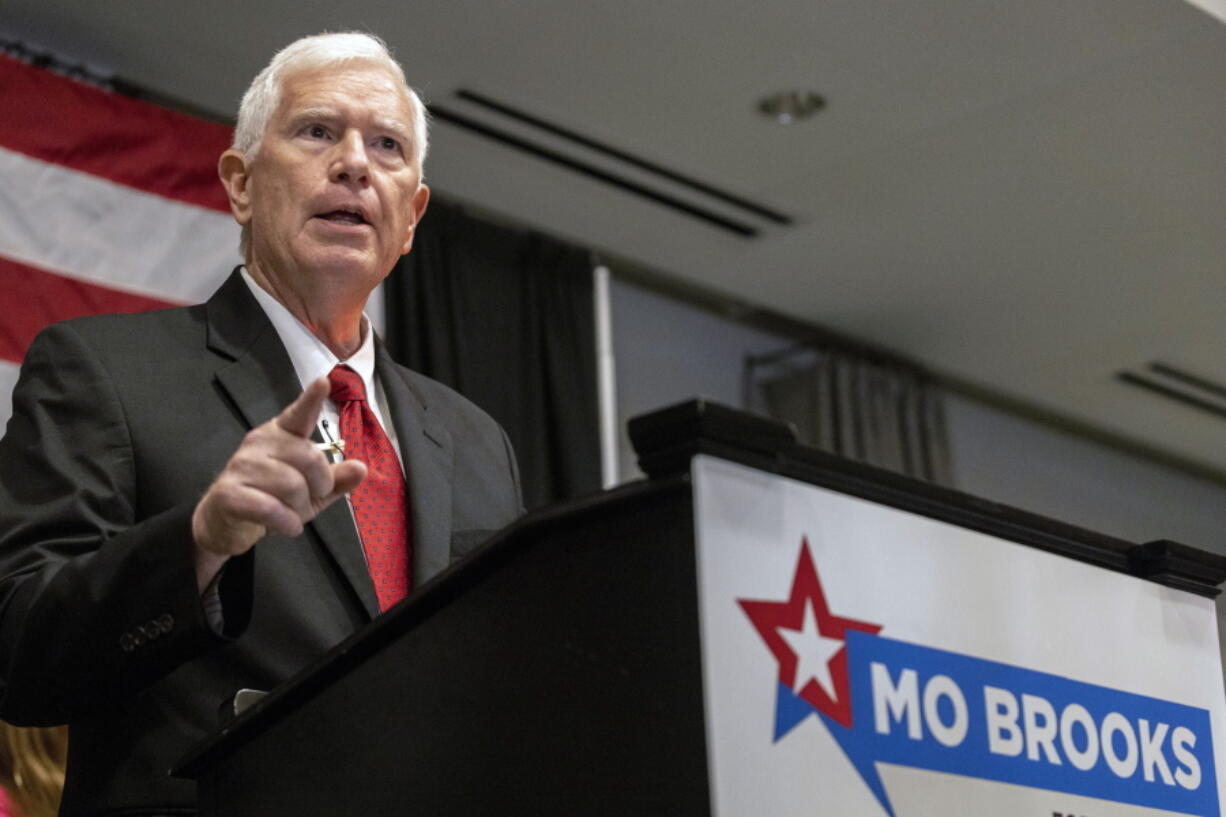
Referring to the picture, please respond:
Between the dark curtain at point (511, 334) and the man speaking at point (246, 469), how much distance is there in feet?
8.32

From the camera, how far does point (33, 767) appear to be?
2705 mm

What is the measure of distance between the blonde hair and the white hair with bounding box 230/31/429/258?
107 centimetres

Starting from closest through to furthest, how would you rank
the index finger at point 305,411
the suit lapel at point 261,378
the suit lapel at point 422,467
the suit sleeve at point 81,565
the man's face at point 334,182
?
the index finger at point 305,411 → the suit sleeve at point 81,565 → the suit lapel at point 261,378 → the suit lapel at point 422,467 → the man's face at point 334,182

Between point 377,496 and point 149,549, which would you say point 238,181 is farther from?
point 149,549

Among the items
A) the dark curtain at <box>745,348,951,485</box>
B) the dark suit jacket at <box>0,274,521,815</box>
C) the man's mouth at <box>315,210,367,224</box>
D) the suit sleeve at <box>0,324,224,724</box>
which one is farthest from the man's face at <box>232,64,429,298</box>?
the dark curtain at <box>745,348,951,485</box>

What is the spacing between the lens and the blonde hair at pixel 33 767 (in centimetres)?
265

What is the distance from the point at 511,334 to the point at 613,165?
23.5 inches

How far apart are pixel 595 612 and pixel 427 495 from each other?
2.24ft

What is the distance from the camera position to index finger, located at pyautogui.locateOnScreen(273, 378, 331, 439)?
1120mm

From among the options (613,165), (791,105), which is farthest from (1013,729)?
(613,165)

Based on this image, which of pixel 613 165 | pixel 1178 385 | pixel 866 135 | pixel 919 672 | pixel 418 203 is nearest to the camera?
pixel 919 672

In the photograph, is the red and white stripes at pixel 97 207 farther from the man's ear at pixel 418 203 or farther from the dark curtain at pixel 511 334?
the man's ear at pixel 418 203

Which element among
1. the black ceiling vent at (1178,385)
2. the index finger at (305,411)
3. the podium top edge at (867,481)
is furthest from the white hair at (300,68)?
the black ceiling vent at (1178,385)

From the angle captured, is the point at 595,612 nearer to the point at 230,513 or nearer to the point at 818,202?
the point at 230,513
